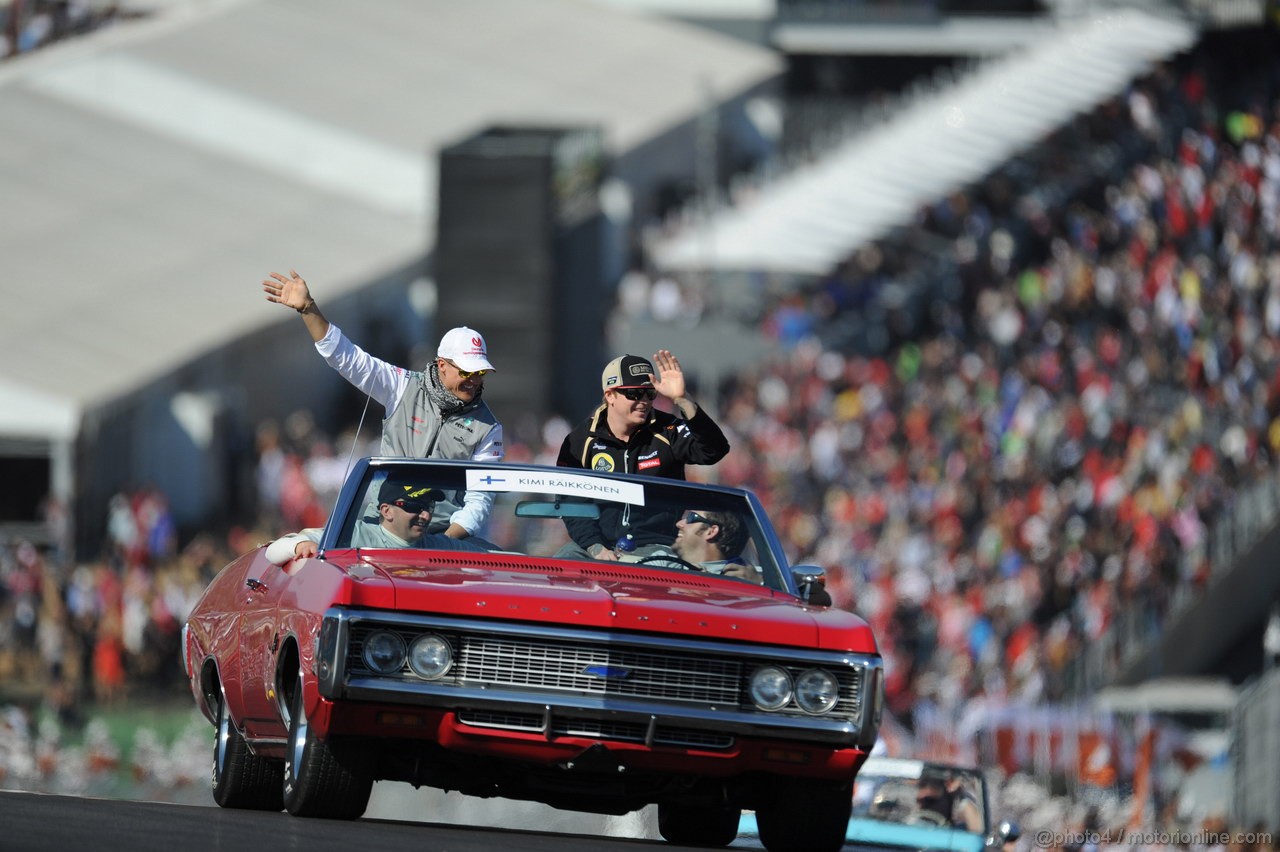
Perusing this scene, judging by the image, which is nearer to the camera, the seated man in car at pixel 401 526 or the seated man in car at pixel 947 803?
the seated man in car at pixel 401 526

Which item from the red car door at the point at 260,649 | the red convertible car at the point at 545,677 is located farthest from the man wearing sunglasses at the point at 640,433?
the red car door at the point at 260,649

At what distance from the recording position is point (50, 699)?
2248 cm

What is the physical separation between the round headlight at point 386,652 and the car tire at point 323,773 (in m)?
0.33

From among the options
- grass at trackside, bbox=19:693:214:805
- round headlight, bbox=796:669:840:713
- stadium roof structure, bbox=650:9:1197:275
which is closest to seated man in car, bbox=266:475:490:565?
round headlight, bbox=796:669:840:713

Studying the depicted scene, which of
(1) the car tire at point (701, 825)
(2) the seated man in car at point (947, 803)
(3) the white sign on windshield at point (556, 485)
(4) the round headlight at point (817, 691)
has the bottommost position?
(2) the seated man in car at point (947, 803)

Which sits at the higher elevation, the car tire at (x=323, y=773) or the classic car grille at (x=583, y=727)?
the classic car grille at (x=583, y=727)

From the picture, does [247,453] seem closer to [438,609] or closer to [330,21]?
[330,21]

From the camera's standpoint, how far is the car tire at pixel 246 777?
382 inches

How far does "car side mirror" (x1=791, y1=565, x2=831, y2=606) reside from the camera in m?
9.06

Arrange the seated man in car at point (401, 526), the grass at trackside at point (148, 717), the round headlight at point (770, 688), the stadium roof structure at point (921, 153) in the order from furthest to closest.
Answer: the stadium roof structure at point (921, 153)
the grass at trackside at point (148, 717)
the seated man in car at point (401, 526)
the round headlight at point (770, 688)

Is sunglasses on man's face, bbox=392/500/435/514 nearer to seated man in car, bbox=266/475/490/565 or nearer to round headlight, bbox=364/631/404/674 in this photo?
seated man in car, bbox=266/475/490/565

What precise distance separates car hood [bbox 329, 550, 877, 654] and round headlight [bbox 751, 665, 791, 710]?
0.11m

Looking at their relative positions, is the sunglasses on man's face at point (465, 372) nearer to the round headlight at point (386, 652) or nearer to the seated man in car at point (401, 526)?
the seated man in car at point (401, 526)

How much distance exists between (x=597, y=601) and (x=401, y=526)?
118 centimetres
